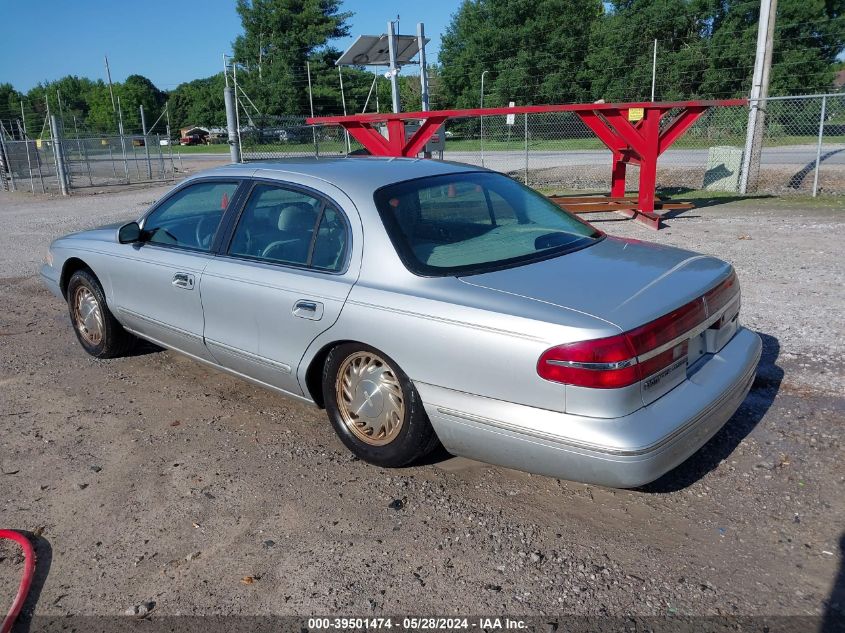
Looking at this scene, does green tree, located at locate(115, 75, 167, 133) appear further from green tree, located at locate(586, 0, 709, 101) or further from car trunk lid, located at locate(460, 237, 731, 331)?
car trunk lid, located at locate(460, 237, 731, 331)

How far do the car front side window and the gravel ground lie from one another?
1.01 m

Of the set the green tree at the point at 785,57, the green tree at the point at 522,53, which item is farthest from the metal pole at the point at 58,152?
the green tree at the point at 785,57

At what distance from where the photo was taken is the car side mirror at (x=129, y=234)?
474 centimetres

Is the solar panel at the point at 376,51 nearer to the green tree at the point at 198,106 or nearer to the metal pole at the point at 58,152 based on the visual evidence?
the metal pole at the point at 58,152

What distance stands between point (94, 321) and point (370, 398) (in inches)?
115

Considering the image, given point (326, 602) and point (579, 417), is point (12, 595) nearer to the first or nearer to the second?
point (326, 602)

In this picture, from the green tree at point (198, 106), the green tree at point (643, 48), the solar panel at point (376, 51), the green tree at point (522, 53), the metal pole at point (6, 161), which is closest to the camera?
the solar panel at point (376, 51)

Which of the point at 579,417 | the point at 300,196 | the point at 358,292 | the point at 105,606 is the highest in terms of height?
the point at 300,196

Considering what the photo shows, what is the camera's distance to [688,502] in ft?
10.6

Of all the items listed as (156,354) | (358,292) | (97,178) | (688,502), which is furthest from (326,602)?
(97,178)

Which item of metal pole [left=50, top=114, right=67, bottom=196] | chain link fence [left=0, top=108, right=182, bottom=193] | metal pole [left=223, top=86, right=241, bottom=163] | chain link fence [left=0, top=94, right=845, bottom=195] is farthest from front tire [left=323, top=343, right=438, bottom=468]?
chain link fence [left=0, top=108, right=182, bottom=193]

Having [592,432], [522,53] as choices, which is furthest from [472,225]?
[522,53]

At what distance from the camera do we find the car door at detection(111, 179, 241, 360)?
4.33 m

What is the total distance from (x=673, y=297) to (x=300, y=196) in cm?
202
